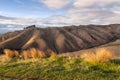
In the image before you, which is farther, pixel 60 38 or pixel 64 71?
pixel 60 38

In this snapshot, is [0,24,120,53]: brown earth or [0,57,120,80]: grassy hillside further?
[0,24,120,53]: brown earth

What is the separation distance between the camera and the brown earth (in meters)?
46.9

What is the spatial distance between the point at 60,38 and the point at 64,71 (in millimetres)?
35791

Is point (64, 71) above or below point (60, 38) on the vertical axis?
above

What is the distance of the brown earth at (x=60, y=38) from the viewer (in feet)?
154

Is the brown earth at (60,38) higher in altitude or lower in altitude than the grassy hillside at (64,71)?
lower

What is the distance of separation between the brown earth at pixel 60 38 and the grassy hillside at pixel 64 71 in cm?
2831

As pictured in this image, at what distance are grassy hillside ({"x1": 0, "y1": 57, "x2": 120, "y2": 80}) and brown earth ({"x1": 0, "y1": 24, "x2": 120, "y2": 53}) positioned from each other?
2831cm

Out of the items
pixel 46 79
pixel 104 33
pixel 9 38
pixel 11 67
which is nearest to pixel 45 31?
pixel 9 38

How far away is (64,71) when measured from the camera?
1451 centimetres

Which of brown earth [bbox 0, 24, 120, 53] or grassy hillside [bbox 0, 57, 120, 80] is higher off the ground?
grassy hillside [bbox 0, 57, 120, 80]

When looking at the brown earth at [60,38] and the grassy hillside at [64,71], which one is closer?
the grassy hillside at [64,71]

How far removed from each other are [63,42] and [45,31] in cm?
590

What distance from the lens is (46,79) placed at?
13664 millimetres
